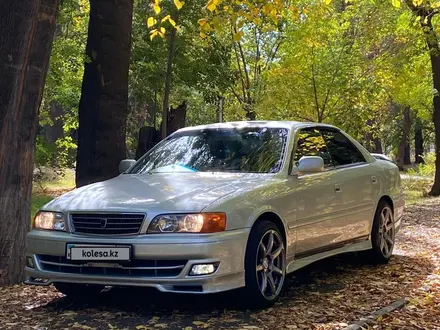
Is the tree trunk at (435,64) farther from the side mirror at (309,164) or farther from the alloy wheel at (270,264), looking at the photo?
the alloy wheel at (270,264)

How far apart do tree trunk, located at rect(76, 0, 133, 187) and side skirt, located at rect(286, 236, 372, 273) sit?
14.1 ft

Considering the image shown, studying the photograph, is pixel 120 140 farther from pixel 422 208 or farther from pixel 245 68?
pixel 245 68

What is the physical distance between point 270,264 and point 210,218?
2.86 feet

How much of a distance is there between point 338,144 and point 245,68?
24.5 meters

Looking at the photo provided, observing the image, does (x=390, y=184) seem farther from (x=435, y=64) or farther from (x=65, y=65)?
(x=435, y=64)

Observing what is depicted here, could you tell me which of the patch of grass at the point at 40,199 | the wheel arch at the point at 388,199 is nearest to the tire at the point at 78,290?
the wheel arch at the point at 388,199

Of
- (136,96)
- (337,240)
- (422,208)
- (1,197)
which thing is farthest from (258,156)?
(136,96)

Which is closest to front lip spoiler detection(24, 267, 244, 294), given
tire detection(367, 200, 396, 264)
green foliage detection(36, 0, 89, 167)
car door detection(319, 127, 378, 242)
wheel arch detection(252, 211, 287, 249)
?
wheel arch detection(252, 211, 287, 249)

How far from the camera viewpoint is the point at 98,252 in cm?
504

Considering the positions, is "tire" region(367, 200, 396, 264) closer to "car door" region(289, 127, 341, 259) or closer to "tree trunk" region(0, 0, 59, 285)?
"car door" region(289, 127, 341, 259)

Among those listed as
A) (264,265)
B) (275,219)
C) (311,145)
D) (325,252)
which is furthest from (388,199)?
(264,265)

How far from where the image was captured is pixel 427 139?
57281 millimetres

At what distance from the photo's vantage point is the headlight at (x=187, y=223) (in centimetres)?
494

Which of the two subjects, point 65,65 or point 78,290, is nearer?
point 78,290
